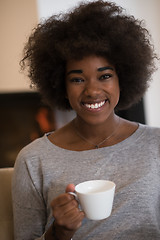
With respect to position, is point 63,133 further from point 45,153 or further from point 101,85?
point 101,85

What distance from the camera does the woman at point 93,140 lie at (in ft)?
3.62

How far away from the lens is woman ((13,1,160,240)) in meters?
1.10

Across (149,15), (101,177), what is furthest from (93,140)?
(149,15)

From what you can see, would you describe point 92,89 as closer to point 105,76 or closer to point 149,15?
point 105,76

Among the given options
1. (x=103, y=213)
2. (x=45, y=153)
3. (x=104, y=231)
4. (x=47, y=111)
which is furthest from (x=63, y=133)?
(x=47, y=111)

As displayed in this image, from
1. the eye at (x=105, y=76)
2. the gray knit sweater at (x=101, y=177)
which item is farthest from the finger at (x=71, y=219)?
the eye at (x=105, y=76)

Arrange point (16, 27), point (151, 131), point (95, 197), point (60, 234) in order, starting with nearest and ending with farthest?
point (95, 197), point (60, 234), point (151, 131), point (16, 27)

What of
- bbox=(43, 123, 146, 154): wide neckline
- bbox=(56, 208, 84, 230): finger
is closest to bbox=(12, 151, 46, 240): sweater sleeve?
bbox=(43, 123, 146, 154): wide neckline

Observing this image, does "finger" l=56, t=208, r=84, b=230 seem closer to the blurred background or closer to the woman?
the woman

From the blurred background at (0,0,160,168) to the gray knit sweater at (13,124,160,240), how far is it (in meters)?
1.61

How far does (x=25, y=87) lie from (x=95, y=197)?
6.85ft

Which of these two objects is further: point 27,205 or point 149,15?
point 149,15

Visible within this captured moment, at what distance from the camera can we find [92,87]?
110 centimetres

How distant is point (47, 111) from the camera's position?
2.93m
